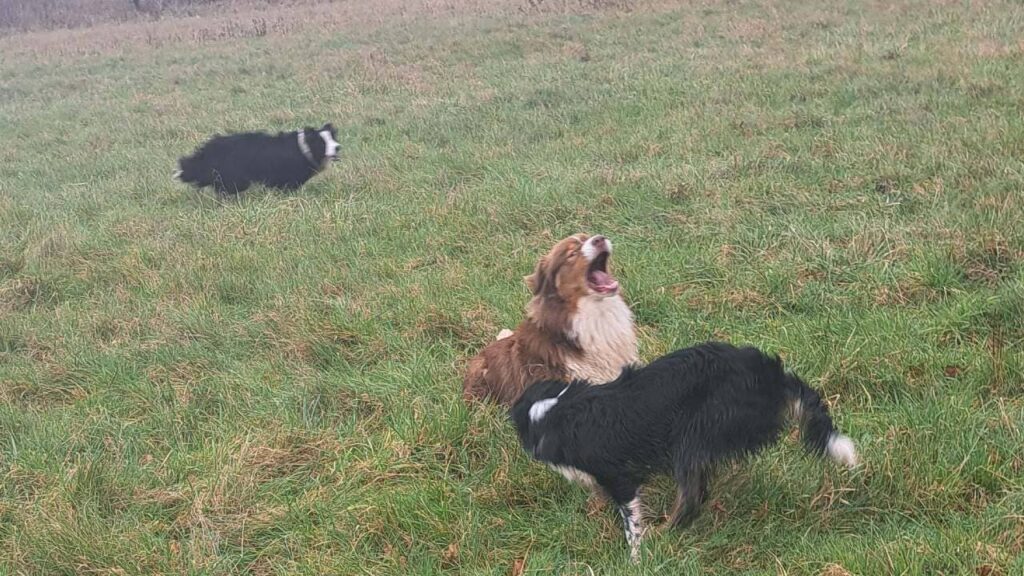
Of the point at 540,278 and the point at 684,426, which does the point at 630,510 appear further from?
the point at 540,278

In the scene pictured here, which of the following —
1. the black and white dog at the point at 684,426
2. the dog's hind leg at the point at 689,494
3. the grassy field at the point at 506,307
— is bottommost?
the grassy field at the point at 506,307

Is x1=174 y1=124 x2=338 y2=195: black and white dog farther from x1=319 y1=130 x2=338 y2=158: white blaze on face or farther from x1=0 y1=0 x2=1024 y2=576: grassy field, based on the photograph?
x1=0 y1=0 x2=1024 y2=576: grassy field

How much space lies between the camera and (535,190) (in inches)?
289

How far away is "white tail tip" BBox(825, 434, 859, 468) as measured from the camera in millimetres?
3064

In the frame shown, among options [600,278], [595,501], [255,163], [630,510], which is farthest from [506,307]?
[255,163]

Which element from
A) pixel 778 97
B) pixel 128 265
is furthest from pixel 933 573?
pixel 778 97

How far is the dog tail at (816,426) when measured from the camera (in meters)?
3.04

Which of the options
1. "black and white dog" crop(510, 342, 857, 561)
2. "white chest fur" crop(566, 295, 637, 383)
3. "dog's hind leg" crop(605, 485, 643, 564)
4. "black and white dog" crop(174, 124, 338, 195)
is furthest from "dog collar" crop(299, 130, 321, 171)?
"dog's hind leg" crop(605, 485, 643, 564)

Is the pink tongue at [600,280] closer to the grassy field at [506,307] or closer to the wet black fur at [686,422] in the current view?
the grassy field at [506,307]

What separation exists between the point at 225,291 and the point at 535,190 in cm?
276

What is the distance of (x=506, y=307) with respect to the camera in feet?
17.3

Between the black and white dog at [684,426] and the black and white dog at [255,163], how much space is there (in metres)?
6.67

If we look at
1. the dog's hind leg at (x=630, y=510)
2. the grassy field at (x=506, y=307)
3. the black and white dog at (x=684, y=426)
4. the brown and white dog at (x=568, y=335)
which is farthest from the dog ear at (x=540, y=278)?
the dog's hind leg at (x=630, y=510)

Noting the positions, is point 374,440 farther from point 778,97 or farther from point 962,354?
point 778,97
